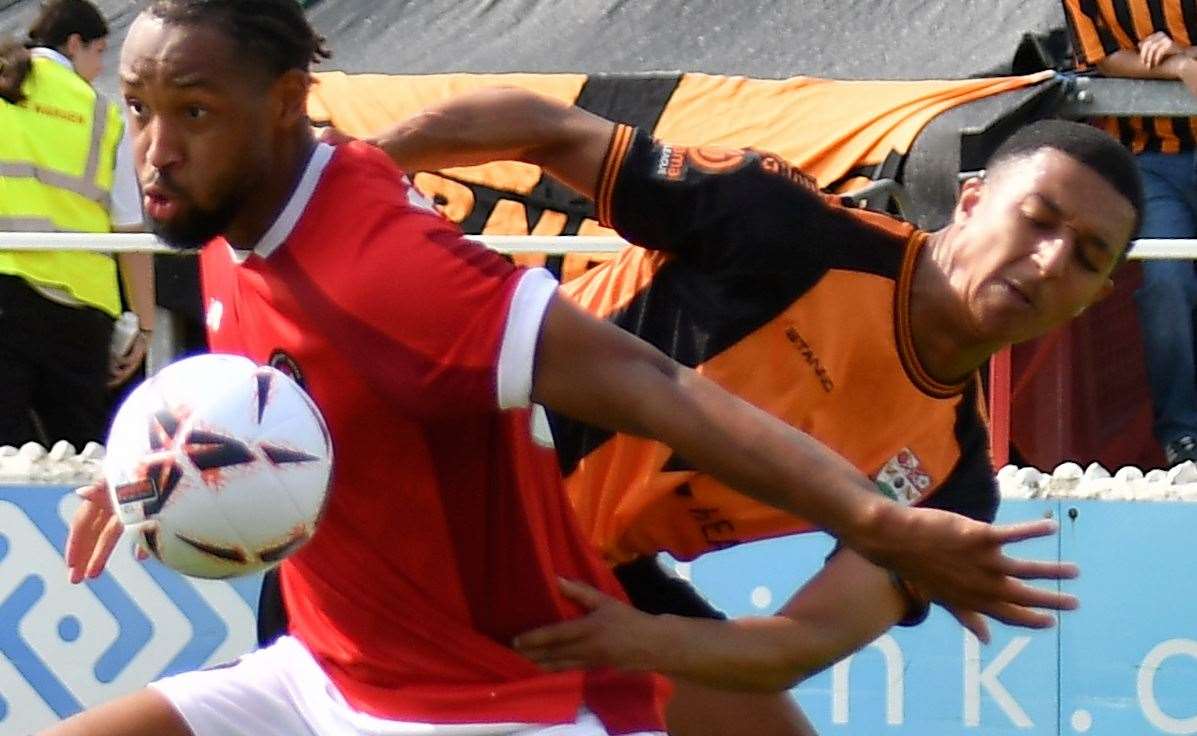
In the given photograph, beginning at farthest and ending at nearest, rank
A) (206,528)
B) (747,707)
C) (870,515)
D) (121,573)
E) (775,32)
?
(775,32) → (121,573) → (747,707) → (206,528) → (870,515)

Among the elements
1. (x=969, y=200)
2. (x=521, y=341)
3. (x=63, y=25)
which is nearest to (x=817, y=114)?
(x=63, y=25)

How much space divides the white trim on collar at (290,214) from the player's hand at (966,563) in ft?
2.95

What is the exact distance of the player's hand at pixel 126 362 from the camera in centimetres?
714

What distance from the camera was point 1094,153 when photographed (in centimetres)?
399

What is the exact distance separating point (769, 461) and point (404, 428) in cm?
54

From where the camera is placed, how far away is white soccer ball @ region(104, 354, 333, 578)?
3.07 meters

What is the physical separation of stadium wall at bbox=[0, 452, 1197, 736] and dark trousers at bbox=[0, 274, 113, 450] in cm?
81

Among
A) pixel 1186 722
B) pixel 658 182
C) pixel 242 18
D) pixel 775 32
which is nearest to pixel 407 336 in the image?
pixel 242 18

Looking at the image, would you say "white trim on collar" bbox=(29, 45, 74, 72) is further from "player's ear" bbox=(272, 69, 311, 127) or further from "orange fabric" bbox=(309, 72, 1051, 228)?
"player's ear" bbox=(272, 69, 311, 127)

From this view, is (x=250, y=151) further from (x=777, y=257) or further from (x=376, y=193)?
(x=777, y=257)

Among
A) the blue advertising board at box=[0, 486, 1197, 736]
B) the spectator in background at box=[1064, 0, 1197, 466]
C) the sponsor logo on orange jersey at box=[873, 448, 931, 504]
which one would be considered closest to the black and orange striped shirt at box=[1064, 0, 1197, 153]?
the spectator in background at box=[1064, 0, 1197, 466]

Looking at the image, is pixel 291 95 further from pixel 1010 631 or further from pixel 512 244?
pixel 1010 631

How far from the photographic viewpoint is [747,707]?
4.11 metres

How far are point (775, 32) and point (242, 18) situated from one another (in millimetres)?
4929
